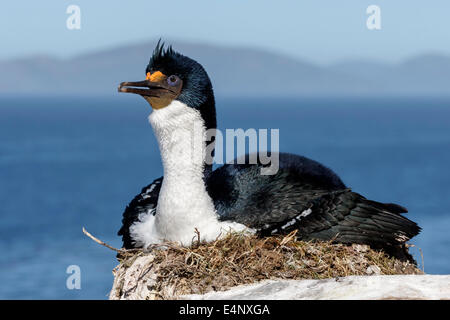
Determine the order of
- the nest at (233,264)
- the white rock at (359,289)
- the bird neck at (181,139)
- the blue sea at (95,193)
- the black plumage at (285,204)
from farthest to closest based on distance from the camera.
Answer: the blue sea at (95,193) → the black plumage at (285,204) → the bird neck at (181,139) → the nest at (233,264) → the white rock at (359,289)

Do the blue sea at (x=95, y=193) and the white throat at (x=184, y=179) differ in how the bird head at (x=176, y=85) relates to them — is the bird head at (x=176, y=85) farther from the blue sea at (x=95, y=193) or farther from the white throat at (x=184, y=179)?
the blue sea at (x=95, y=193)

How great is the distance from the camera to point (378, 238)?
372 inches

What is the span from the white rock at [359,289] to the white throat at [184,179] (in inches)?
53.8

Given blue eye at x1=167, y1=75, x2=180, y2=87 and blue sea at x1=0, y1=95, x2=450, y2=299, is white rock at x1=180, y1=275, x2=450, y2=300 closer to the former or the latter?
blue eye at x1=167, y1=75, x2=180, y2=87

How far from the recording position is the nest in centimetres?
852

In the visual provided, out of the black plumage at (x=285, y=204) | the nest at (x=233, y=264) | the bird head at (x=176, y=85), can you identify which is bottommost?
the nest at (x=233, y=264)

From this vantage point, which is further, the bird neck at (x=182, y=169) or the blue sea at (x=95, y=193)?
the blue sea at (x=95, y=193)

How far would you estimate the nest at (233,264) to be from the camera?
8523 mm

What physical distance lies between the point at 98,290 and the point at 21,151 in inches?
4789

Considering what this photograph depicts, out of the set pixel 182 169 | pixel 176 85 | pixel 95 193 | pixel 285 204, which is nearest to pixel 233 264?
pixel 285 204

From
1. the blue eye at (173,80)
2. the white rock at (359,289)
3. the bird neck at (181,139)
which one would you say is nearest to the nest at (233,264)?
the white rock at (359,289)

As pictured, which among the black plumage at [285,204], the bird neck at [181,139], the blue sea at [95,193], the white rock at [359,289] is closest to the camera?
the white rock at [359,289]
